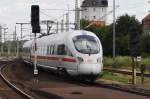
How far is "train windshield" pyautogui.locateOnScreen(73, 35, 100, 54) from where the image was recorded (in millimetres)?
30047

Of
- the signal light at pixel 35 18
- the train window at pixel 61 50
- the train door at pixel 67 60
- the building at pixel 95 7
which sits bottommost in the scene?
the train door at pixel 67 60

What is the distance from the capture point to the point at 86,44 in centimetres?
3048

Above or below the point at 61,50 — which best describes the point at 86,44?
above

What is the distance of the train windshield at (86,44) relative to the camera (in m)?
30.0

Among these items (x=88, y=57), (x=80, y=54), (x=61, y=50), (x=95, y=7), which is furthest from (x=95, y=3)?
(x=88, y=57)

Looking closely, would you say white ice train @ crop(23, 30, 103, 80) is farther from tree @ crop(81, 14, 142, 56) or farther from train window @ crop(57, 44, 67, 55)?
tree @ crop(81, 14, 142, 56)

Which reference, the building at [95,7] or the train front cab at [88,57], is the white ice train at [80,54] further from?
the building at [95,7]

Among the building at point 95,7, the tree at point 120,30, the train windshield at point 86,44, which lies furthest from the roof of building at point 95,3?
the train windshield at point 86,44

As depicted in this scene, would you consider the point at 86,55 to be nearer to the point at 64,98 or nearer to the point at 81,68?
the point at 81,68

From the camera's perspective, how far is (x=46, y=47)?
40656mm

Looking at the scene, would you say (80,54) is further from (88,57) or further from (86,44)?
(86,44)

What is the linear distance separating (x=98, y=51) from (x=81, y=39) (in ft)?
4.67

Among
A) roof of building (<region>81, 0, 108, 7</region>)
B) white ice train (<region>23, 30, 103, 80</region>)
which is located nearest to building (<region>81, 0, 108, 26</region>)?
roof of building (<region>81, 0, 108, 7</region>)

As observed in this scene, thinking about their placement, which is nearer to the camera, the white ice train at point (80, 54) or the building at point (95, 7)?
the white ice train at point (80, 54)
